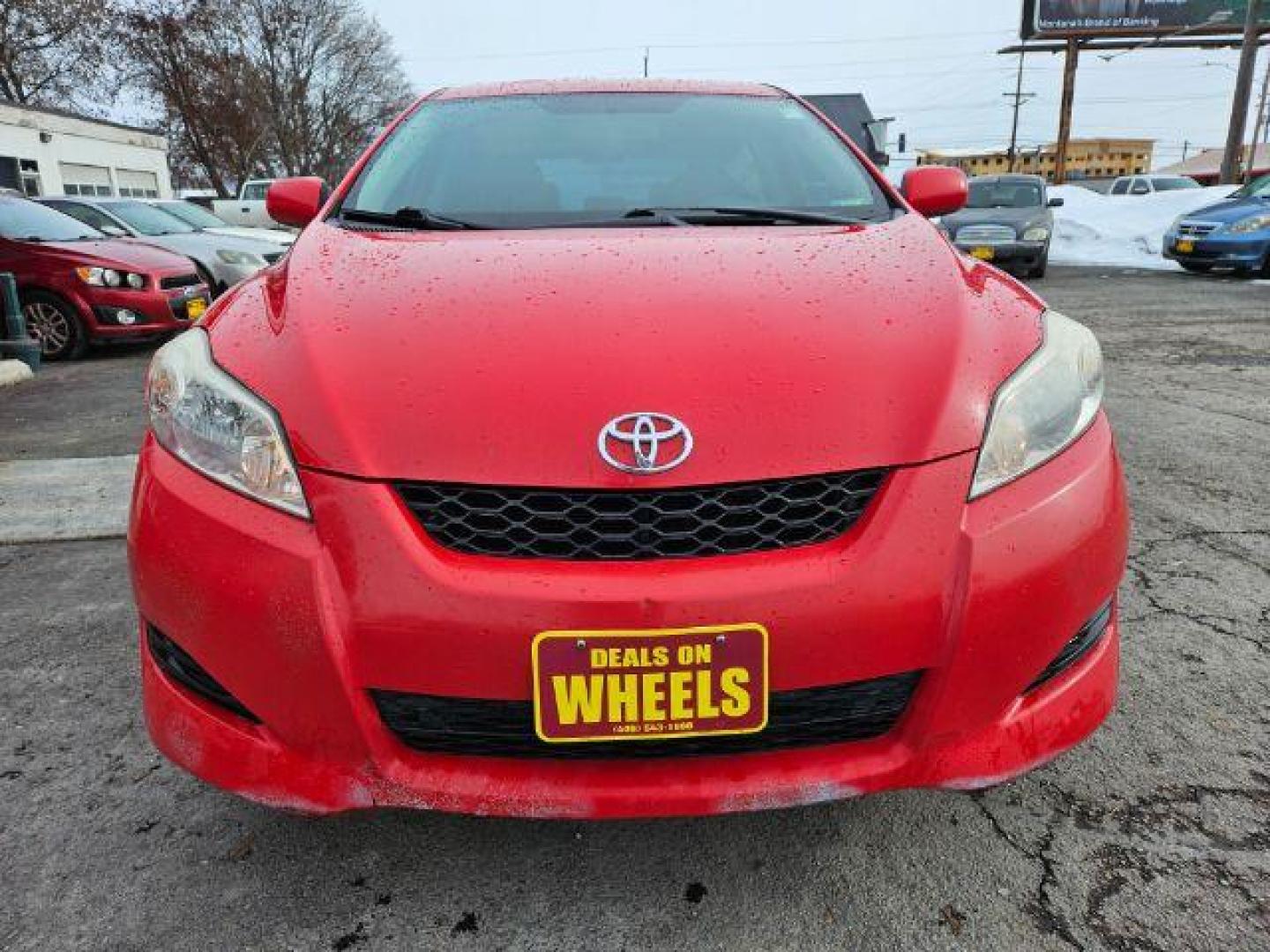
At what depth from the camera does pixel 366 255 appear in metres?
1.87

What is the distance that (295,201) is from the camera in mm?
2619

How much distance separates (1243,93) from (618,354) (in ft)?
77.8


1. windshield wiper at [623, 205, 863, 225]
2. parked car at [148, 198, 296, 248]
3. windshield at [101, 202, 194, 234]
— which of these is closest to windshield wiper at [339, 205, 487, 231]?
windshield wiper at [623, 205, 863, 225]

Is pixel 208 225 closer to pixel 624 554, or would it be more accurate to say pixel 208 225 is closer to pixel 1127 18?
pixel 624 554

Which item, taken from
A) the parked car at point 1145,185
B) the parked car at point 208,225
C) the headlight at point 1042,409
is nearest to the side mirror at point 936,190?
the headlight at point 1042,409

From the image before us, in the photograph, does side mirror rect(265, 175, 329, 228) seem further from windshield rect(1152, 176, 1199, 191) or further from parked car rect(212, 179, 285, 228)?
windshield rect(1152, 176, 1199, 191)

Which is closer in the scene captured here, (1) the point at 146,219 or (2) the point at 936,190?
(2) the point at 936,190

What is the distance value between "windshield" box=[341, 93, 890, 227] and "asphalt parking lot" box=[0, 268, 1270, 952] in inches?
51.2

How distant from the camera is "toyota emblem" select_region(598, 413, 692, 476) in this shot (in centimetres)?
133

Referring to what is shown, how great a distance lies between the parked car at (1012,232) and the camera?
12.1m

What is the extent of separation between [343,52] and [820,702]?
139ft

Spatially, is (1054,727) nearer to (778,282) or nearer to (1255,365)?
(778,282)

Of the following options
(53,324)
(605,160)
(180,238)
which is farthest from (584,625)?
(180,238)

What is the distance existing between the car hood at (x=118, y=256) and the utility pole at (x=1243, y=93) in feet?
67.7
